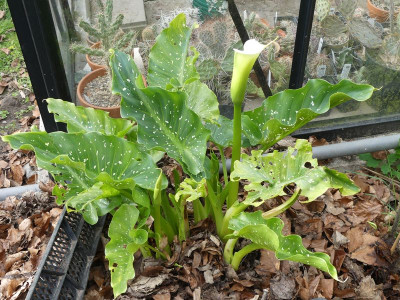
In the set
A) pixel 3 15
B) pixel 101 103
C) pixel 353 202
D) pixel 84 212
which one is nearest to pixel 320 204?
pixel 353 202

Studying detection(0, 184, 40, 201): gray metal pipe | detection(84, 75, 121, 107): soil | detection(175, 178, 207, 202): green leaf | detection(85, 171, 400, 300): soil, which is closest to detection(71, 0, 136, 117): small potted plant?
detection(84, 75, 121, 107): soil

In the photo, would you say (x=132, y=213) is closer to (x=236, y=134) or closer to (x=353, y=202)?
(x=236, y=134)

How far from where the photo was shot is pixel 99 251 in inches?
59.1

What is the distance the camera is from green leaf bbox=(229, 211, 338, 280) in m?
1.00

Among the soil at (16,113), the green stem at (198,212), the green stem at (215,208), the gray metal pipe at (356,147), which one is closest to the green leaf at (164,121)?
the green stem at (215,208)

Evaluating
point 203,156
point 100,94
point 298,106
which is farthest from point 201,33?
point 203,156

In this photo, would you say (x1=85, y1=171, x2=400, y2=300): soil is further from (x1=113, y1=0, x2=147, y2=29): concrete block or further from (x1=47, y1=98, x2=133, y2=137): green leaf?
(x1=113, y1=0, x2=147, y2=29): concrete block

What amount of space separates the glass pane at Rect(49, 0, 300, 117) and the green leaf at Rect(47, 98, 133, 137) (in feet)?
1.25

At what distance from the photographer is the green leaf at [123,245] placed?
3.66 feet

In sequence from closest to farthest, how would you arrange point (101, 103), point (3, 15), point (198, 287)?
point (198, 287), point (101, 103), point (3, 15)

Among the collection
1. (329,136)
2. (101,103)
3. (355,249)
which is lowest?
(355,249)

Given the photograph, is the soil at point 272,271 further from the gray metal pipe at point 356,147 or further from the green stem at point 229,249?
the gray metal pipe at point 356,147

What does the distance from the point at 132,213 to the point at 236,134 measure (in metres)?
0.37

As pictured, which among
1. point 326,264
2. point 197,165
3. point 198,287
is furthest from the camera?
point 198,287
